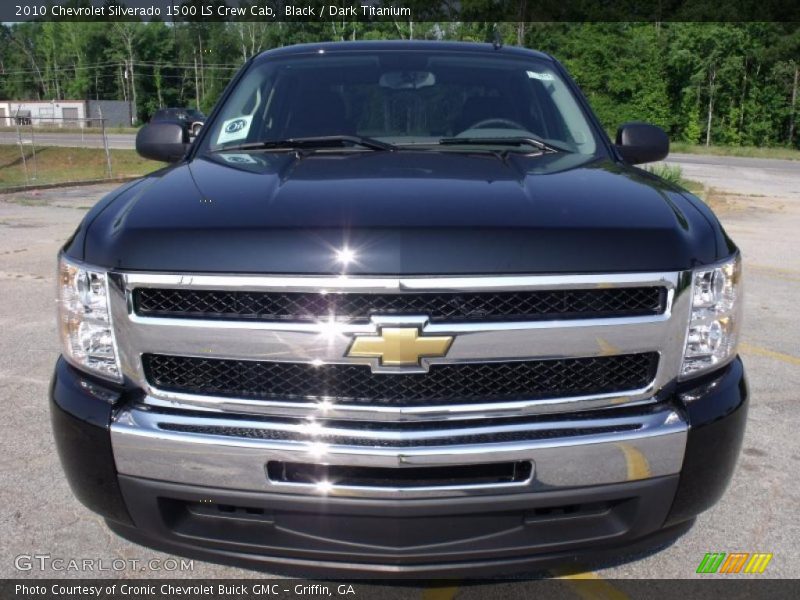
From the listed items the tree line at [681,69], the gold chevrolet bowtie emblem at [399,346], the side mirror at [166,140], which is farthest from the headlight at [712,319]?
the tree line at [681,69]

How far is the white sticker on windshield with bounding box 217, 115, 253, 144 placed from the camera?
3.42 metres

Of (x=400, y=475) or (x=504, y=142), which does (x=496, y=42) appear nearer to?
(x=504, y=142)

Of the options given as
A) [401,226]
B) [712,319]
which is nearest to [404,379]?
[401,226]

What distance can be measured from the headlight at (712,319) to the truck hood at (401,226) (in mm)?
66

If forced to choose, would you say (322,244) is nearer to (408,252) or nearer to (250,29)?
(408,252)

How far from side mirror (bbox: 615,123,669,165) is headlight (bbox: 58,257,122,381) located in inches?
92.8

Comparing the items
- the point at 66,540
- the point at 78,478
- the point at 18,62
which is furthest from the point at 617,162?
the point at 18,62

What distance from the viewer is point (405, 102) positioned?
3516 millimetres

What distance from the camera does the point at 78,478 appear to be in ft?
7.33

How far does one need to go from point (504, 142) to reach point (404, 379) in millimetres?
1509

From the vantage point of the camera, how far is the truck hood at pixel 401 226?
6.59 feet

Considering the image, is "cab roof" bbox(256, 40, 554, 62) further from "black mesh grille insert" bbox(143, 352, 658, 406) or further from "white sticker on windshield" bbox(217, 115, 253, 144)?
"black mesh grille insert" bbox(143, 352, 658, 406)

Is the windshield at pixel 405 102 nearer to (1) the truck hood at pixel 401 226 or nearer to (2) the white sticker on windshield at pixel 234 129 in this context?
(2) the white sticker on windshield at pixel 234 129

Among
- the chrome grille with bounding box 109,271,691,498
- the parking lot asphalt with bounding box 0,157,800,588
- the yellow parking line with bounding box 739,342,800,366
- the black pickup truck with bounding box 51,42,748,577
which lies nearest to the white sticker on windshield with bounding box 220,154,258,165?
the black pickup truck with bounding box 51,42,748,577
